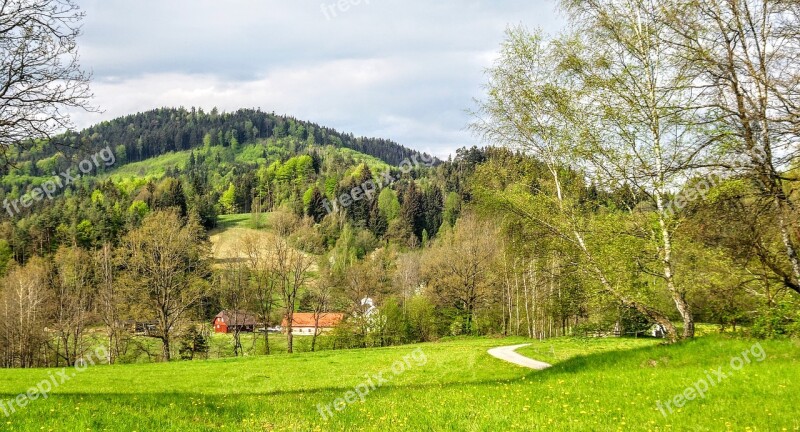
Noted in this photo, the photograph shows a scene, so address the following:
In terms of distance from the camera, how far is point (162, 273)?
42031mm

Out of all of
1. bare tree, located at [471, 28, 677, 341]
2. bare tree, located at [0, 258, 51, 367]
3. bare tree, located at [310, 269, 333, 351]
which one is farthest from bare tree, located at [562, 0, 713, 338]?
bare tree, located at [0, 258, 51, 367]

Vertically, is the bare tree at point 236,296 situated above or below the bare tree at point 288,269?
below

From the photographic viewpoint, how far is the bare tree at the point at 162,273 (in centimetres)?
4175

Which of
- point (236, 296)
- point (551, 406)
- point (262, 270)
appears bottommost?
point (236, 296)

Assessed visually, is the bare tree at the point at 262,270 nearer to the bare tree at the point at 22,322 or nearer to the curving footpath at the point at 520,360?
the bare tree at the point at 22,322

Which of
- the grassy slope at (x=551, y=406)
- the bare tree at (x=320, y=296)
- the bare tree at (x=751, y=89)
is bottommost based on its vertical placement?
the bare tree at (x=320, y=296)

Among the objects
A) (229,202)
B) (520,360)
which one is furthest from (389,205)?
(520,360)

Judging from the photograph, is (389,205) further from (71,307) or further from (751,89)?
(751,89)

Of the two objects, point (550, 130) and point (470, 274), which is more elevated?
point (550, 130)

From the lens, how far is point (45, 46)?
12039 millimetres

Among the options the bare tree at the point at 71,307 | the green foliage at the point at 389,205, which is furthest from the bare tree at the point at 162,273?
the green foliage at the point at 389,205

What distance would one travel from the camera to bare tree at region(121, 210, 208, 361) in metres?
41.8

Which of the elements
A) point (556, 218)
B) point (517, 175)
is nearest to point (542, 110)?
point (517, 175)

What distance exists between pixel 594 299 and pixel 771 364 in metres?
5.22
